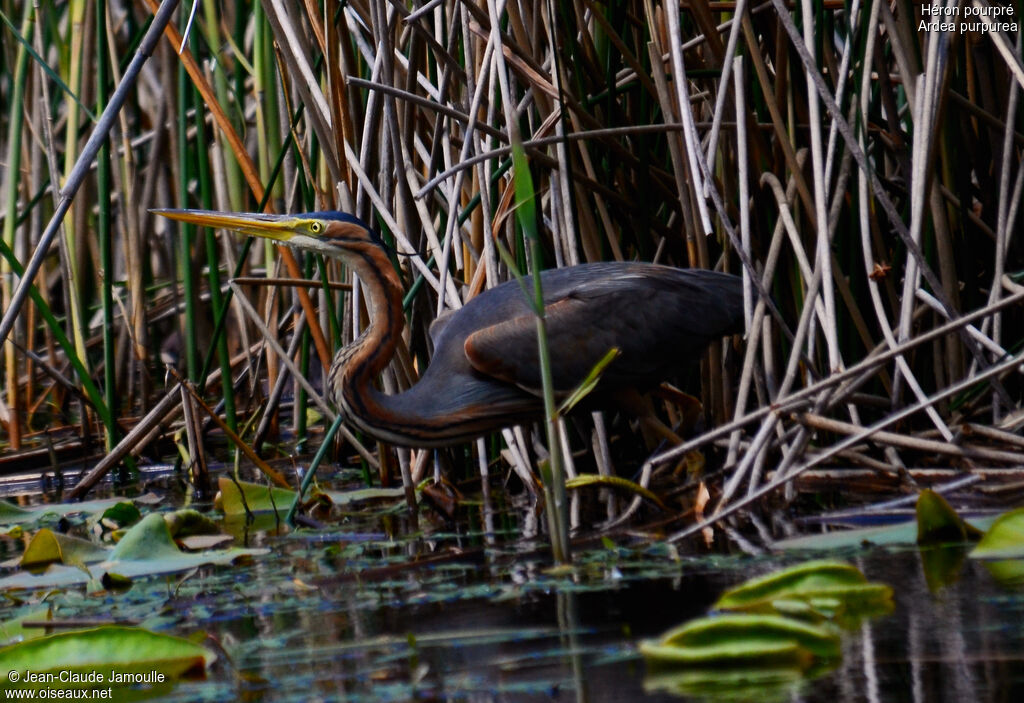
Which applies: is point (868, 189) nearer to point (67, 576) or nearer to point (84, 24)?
point (67, 576)

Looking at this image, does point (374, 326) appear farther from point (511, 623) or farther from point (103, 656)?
point (103, 656)

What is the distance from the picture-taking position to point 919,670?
6.91 feet

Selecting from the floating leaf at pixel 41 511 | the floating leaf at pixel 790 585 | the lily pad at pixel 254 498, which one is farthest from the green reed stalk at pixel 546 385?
the floating leaf at pixel 41 511

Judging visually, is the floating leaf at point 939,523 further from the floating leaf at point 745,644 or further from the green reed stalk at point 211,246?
the green reed stalk at point 211,246

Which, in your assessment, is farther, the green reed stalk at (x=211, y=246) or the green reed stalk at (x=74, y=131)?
the green reed stalk at (x=74, y=131)

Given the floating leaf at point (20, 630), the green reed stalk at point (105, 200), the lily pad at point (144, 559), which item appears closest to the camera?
the floating leaf at point (20, 630)

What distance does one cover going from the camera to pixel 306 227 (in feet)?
13.9

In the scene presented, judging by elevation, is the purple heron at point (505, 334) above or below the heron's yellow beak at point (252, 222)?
below

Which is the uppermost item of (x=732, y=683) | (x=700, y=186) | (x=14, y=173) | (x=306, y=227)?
(x=14, y=173)

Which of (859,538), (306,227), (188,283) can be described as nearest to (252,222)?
(306,227)

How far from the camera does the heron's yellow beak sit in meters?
4.18

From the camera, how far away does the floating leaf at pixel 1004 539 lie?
9.03 feet

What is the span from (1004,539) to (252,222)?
8.45ft

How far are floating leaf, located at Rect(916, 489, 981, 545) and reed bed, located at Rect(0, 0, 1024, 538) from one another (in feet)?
1.27
